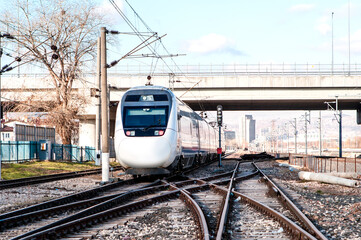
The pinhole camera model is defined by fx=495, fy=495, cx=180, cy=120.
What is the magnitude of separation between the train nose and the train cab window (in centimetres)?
62

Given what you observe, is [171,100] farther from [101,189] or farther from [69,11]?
[69,11]

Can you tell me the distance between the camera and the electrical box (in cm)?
3572

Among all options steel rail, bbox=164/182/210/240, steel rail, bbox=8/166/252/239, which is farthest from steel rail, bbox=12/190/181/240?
steel rail, bbox=164/182/210/240

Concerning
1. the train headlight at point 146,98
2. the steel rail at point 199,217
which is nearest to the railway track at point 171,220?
the steel rail at point 199,217

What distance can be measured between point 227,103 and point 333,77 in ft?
34.1

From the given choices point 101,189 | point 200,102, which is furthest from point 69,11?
point 101,189

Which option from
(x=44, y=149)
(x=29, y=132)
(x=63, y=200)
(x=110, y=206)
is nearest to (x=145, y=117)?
(x=63, y=200)

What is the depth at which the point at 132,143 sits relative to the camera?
17.5 metres

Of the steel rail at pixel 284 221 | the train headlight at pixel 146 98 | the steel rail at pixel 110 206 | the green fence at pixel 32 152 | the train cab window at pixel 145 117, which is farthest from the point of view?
the green fence at pixel 32 152

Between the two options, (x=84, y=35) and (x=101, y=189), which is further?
(x=84, y=35)

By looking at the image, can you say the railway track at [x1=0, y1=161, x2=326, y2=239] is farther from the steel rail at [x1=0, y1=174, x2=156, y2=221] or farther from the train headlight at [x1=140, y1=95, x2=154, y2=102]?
the train headlight at [x1=140, y1=95, x2=154, y2=102]

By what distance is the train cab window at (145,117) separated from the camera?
18.0m

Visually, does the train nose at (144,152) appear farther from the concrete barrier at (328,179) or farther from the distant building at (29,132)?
the distant building at (29,132)

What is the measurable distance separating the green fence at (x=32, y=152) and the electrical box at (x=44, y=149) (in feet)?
0.94
